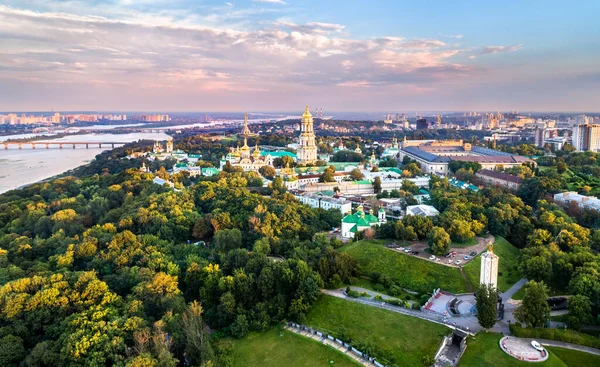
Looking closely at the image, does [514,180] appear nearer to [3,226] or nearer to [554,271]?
[554,271]

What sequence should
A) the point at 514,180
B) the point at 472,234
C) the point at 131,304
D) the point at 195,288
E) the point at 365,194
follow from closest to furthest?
the point at 131,304 → the point at 195,288 → the point at 472,234 → the point at 514,180 → the point at 365,194

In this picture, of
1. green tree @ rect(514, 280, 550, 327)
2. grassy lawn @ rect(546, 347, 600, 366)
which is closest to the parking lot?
green tree @ rect(514, 280, 550, 327)

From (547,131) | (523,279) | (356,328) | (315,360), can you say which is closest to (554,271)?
(523,279)

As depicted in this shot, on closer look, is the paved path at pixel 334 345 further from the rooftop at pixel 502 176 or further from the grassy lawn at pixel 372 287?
the rooftop at pixel 502 176

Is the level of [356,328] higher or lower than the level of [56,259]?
lower

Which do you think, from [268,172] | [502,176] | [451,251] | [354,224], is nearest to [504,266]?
[451,251]
